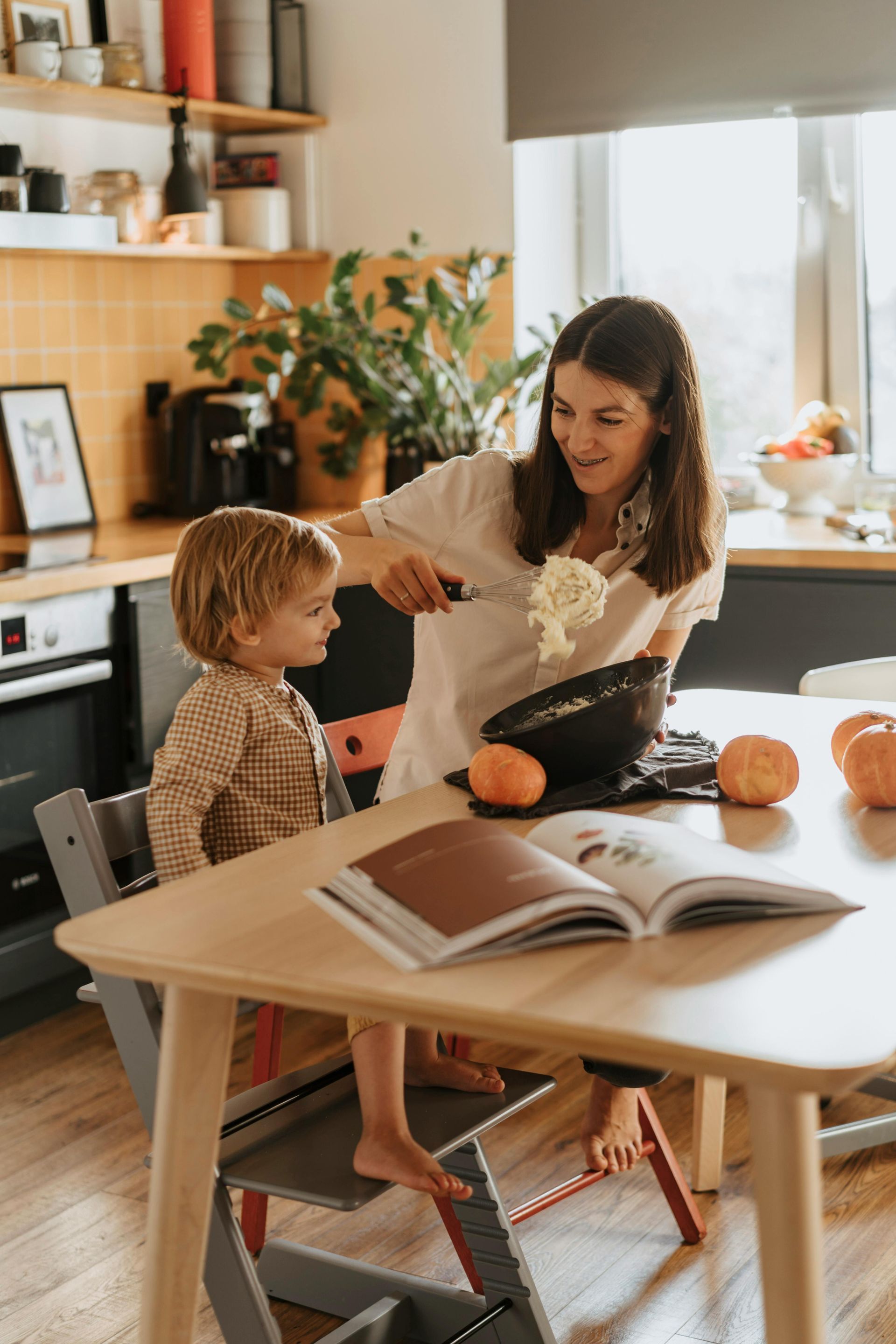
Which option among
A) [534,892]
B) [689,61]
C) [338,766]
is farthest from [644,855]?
[689,61]

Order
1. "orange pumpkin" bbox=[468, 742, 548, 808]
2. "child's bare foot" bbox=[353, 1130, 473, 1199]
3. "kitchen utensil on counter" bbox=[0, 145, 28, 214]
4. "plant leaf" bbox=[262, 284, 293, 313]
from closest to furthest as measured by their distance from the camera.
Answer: "child's bare foot" bbox=[353, 1130, 473, 1199]
"orange pumpkin" bbox=[468, 742, 548, 808]
"kitchen utensil on counter" bbox=[0, 145, 28, 214]
"plant leaf" bbox=[262, 284, 293, 313]

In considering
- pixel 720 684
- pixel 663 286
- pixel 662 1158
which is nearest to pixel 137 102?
pixel 663 286

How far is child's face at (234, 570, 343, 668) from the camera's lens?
1.70m

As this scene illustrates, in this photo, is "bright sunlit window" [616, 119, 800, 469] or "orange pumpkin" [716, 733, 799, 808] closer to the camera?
"orange pumpkin" [716, 733, 799, 808]

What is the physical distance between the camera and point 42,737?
283 centimetres

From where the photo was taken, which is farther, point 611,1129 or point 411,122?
point 411,122

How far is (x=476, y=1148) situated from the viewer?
163cm

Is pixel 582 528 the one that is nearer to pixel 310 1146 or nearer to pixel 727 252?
pixel 310 1146

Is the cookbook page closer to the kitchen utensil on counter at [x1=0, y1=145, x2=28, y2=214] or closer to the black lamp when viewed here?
the kitchen utensil on counter at [x1=0, y1=145, x2=28, y2=214]

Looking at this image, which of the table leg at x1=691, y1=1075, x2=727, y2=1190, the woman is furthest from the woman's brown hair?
the table leg at x1=691, y1=1075, x2=727, y2=1190

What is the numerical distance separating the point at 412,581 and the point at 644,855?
22.7 inches

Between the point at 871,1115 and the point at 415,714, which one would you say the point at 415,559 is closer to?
the point at 415,714

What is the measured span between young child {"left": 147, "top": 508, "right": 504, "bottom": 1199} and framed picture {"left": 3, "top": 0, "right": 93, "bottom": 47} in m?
1.94

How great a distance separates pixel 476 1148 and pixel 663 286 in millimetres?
2748
